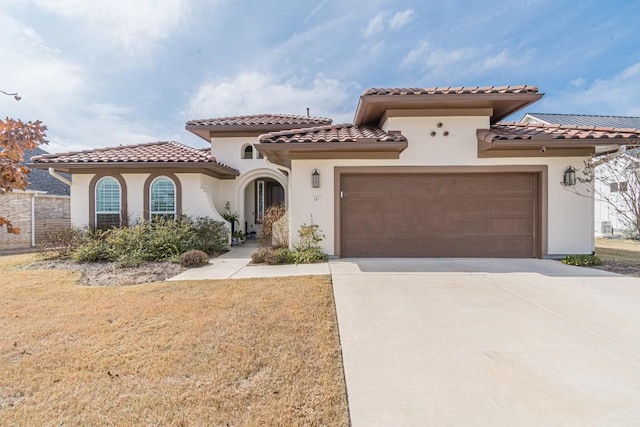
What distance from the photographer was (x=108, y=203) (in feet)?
37.2

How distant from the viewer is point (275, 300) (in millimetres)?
5254

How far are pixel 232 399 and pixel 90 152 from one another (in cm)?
1309

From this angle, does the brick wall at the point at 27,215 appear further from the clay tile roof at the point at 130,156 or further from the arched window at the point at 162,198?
the arched window at the point at 162,198

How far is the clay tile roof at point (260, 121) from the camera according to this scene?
560 inches

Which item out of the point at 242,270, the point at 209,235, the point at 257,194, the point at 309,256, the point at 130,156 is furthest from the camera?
the point at 257,194

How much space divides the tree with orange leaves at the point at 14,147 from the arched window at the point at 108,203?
10291 mm

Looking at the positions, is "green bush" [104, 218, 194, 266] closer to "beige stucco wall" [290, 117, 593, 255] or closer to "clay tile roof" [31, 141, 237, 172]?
"clay tile roof" [31, 141, 237, 172]

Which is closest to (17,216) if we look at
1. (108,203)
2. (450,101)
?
(108,203)

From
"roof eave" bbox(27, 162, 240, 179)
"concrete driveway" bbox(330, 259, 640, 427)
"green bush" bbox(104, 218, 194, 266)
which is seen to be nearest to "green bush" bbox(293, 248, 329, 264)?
"concrete driveway" bbox(330, 259, 640, 427)

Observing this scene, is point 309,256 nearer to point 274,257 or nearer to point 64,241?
point 274,257

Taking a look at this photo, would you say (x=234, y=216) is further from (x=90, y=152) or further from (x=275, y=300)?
(x=275, y=300)

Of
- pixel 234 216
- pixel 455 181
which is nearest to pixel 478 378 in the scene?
pixel 455 181

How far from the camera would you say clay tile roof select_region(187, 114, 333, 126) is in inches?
560

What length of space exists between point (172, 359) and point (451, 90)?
939cm
